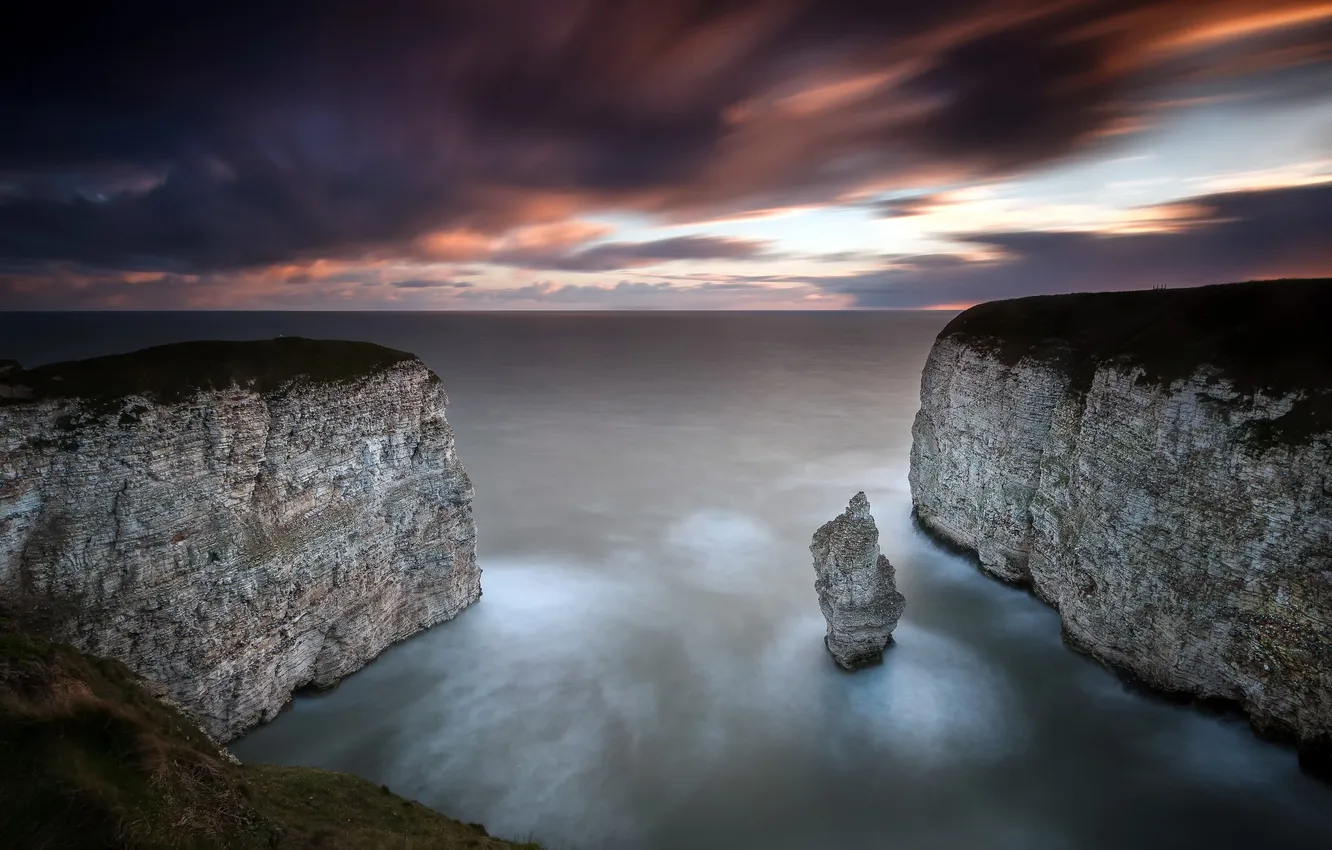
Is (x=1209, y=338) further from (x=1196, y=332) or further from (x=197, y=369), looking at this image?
(x=197, y=369)

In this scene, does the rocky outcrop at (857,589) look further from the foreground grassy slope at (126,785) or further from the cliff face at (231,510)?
the cliff face at (231,510)

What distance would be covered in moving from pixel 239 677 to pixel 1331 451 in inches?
1491

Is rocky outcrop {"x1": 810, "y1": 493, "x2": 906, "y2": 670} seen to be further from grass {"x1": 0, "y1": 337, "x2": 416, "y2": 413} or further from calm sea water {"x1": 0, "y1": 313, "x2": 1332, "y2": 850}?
grass {"x1": 0, "y1": 337, "x2": 416, "y2": 413}

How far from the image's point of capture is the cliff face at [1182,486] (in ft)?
62.7

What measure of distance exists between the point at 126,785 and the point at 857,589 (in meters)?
23.7

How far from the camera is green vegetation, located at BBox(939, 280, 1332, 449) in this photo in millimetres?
20250

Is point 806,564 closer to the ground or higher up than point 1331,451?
closer to the ground

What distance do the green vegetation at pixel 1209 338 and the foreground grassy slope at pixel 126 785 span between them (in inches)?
1159

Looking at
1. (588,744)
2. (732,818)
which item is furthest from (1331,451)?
(588,744)

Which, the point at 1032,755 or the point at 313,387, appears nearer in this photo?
the point at 1032,755

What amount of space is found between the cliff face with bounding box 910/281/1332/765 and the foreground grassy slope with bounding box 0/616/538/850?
25.1 metres

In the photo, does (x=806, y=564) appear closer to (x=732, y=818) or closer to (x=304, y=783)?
(x=732, y=818)

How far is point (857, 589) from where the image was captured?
2552 cm

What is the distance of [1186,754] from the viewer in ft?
68.6
